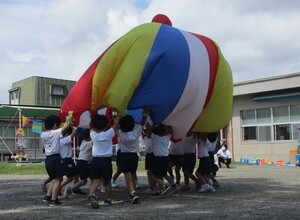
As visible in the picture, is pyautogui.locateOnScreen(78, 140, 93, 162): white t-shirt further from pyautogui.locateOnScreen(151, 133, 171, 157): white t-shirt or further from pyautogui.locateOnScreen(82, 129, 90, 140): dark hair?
pyautogui.locateOnScreen(151, 133, 171, 157): white t-shirt

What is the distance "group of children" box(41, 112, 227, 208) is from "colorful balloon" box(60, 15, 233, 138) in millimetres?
399

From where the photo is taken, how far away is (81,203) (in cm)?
771

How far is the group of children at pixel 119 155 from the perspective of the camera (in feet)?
24.3

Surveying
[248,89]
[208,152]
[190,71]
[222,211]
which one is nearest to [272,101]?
[248,89]

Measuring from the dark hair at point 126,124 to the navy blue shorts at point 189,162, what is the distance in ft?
6.88

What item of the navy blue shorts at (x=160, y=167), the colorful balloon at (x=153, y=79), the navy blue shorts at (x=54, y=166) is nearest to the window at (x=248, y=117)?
the colorful balloon at (x=153, y=79)

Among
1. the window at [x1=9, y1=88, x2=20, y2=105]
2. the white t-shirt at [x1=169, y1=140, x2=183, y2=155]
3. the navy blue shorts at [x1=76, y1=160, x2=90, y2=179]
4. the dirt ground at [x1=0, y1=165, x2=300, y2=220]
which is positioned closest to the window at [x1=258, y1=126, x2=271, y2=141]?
the dirt ground at [x1=0, y1=165, x2=300, y2=220]

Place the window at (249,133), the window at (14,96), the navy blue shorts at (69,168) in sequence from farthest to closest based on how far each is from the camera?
the window at (14,96)
the window at (249,133)
the navy blue shorts at (69,168)

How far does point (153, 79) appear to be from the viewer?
24.9ft

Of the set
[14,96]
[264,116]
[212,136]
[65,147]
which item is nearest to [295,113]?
[264,116]

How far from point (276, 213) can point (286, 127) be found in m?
18.9

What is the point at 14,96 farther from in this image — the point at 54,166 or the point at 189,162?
the point at 54,166

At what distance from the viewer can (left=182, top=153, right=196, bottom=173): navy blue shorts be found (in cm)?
930

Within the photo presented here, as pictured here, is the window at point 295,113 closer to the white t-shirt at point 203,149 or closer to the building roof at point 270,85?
the building roof at point 270,85
